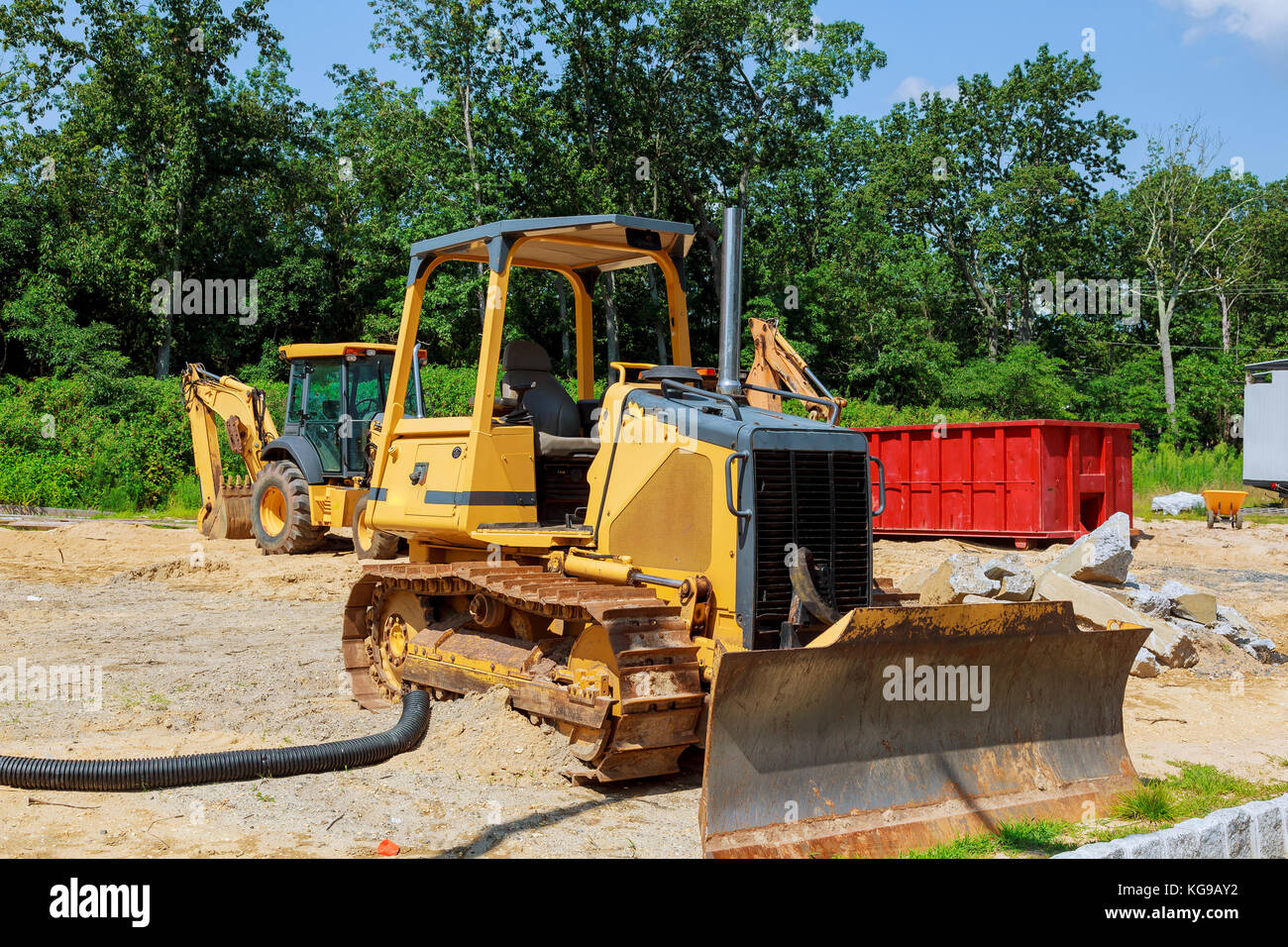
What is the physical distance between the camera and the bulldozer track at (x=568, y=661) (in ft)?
17.9

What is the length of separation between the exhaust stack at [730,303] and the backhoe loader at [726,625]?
0.7 inches

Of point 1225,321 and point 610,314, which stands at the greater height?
point 1225,321

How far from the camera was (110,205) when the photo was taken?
96.3 ft

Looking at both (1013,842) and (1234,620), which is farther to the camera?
(1234,620)

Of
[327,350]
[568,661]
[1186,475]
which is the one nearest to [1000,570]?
[568,661]

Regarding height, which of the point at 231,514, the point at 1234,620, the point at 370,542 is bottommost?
the point at 1234,620

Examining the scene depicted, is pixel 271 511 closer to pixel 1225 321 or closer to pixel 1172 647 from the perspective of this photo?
pixel 1172 647

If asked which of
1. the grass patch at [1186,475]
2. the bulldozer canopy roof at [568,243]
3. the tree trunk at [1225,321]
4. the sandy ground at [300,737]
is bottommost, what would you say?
the sandy ground at [300,737]

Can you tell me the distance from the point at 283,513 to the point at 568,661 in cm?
1146

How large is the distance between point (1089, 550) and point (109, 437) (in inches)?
818

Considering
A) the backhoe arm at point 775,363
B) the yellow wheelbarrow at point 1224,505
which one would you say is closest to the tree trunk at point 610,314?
the backhoe arm at point 775,363

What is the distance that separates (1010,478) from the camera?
16438mm

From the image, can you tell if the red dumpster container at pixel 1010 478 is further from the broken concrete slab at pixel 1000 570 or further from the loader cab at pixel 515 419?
the loader cab at pixel 515 419

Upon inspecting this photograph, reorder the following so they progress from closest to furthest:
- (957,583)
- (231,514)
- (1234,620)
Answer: (957,583) → (1234,620) → (231,514)
